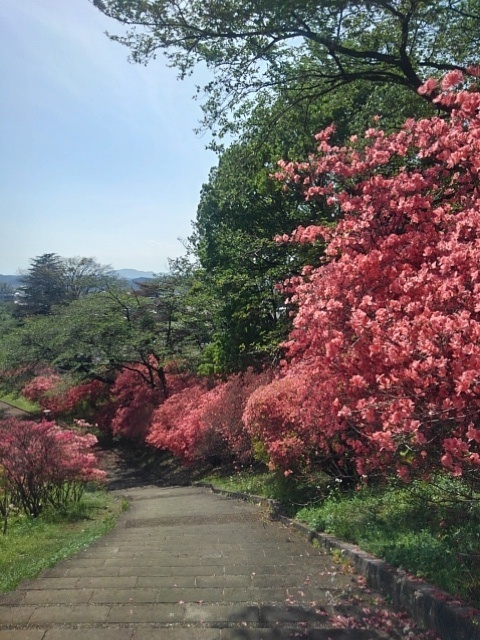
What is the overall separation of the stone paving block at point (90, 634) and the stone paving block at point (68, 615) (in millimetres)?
140

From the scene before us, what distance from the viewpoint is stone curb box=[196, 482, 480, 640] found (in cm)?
340

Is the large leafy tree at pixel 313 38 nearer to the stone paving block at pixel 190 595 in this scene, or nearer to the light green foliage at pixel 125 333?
the stone paving block at pixel 190 595

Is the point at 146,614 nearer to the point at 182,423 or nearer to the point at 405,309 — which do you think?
the point at 405,309

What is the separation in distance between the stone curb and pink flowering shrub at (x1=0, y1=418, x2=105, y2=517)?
6632 millimetres

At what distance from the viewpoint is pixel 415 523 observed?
543 centimetres

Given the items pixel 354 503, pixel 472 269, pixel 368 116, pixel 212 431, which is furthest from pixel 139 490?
pixel 472 269

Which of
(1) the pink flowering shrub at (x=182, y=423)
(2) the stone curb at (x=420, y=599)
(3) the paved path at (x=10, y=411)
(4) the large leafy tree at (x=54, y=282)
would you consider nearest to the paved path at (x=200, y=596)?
(2) the stone curb at (x=420, y=599)

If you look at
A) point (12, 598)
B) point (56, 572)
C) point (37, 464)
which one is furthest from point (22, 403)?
point (12, 598)

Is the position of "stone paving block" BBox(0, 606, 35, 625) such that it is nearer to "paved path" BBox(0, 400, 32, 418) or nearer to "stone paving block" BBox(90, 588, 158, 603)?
"stone paving block" BBox(90, 588, 158, 603)

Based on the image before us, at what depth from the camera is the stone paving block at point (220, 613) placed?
3926mm

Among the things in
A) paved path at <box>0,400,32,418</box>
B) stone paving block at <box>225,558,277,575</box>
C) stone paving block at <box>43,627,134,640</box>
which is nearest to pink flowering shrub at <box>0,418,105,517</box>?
stone paving block at <box>225,558,277,575</box>

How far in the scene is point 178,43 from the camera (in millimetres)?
8391

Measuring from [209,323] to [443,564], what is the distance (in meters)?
18.6

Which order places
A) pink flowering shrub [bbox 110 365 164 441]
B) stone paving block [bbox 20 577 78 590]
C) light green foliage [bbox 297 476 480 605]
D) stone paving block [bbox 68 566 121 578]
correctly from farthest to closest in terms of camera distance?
1. pink flowering shrub [bbox 110 365 164 441]
2. stone paving block [bbox 68 566 121 578]
3. stone paving block [bbox 20 577 78 590]
4. light green foliage [bbox 297 476 480 605]
